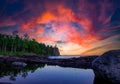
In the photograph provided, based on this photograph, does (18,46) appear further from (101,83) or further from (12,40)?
(101,83)

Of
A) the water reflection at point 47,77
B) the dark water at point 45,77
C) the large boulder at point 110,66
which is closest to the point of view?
the large boulder at point 110,66

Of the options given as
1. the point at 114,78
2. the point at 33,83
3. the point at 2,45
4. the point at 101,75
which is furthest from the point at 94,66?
the point at 2,45

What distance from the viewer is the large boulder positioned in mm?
18688

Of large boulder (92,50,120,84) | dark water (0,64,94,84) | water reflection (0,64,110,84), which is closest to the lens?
large boulder (92,50,120,84)

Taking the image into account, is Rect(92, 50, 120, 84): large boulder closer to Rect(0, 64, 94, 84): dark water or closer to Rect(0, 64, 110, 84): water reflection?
Rect(0, 64, 110, 84): water reflection

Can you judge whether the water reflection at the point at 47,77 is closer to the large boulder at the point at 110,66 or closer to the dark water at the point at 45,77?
the dark water at the point at 45,77

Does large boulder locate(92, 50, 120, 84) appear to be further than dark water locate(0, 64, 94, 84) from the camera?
No

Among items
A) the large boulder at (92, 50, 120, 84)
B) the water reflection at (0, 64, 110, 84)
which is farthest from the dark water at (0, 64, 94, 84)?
the large boulder at (92, 50, 120, 84)

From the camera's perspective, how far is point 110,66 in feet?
62.1

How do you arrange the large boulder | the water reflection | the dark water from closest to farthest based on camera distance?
the large boulder
the water reflection
the dark water

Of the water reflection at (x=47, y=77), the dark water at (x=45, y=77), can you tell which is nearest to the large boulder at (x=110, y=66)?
the water reflection at (x=47, y=77)

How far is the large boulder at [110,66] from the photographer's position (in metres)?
18.7

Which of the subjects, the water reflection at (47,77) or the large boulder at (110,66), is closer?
the large boulder at (110,66)

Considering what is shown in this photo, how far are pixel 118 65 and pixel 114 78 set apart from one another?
112 centimetres
